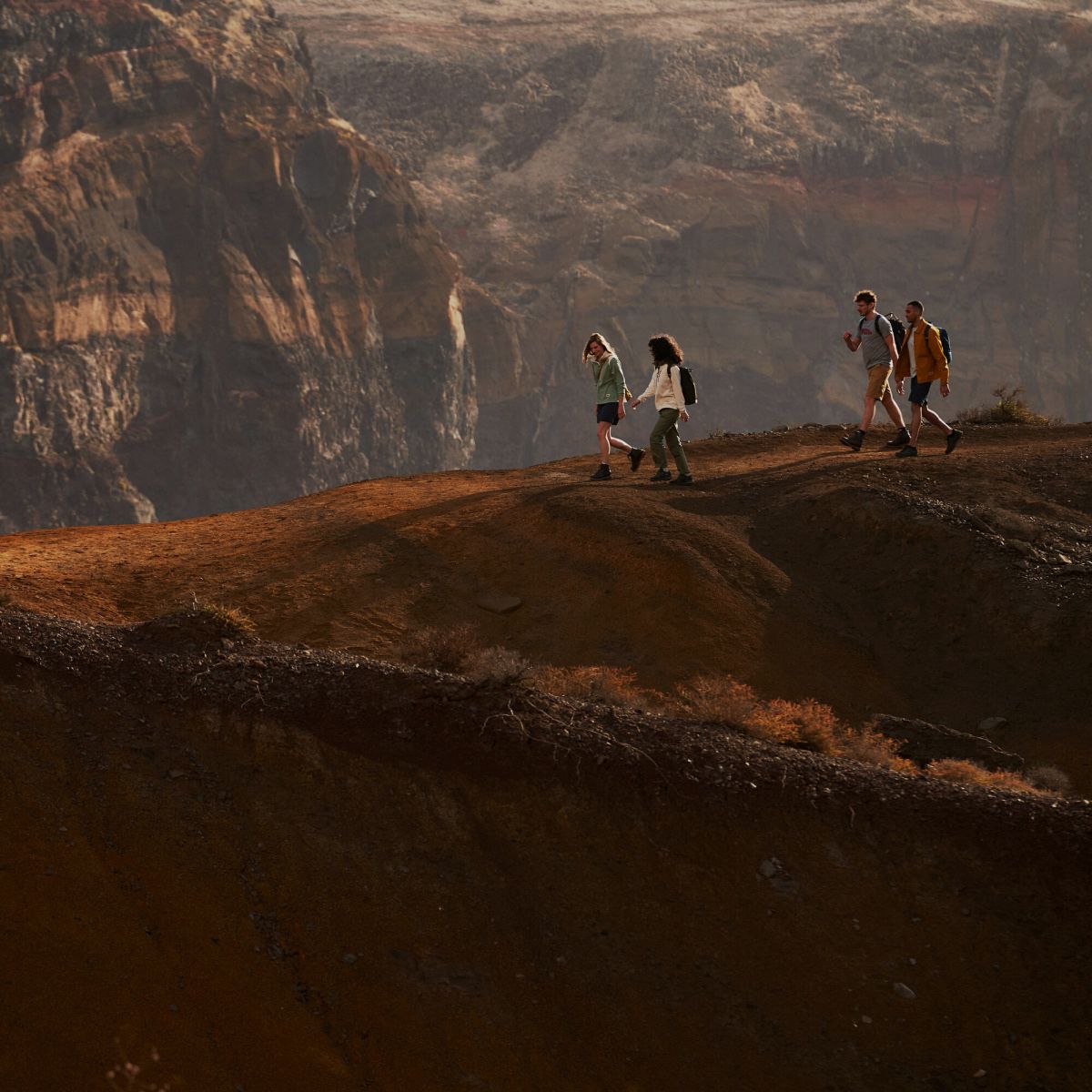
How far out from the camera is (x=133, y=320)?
7662cm

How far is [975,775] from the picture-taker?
966 cm

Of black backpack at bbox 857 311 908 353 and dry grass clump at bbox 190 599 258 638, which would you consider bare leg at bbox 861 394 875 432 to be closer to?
black backpack at bbox 857 311 908 353

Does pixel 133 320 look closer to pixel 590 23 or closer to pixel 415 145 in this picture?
pixel 415 145

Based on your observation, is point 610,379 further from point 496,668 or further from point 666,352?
point 496,668

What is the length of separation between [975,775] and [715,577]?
4.06 meters

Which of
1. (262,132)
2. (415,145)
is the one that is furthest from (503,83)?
(262,132)

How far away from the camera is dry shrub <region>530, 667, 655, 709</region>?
9891 millimetres

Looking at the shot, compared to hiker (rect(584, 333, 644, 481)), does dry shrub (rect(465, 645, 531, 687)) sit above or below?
below

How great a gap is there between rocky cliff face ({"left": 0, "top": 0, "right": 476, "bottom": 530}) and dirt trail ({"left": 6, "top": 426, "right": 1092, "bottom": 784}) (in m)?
60.5

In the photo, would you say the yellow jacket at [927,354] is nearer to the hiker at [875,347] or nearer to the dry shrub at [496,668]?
the hiker at [875,347]

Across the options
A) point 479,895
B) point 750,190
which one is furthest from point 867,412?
point 750,190

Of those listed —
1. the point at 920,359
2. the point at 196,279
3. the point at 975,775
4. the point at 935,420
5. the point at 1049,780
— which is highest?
the point at 920,359

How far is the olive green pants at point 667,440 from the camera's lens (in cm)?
1508

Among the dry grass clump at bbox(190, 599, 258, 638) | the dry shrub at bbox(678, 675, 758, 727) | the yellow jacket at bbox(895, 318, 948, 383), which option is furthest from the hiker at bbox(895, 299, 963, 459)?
the dry grass clump at bbox(190, 599, 258, 638)
